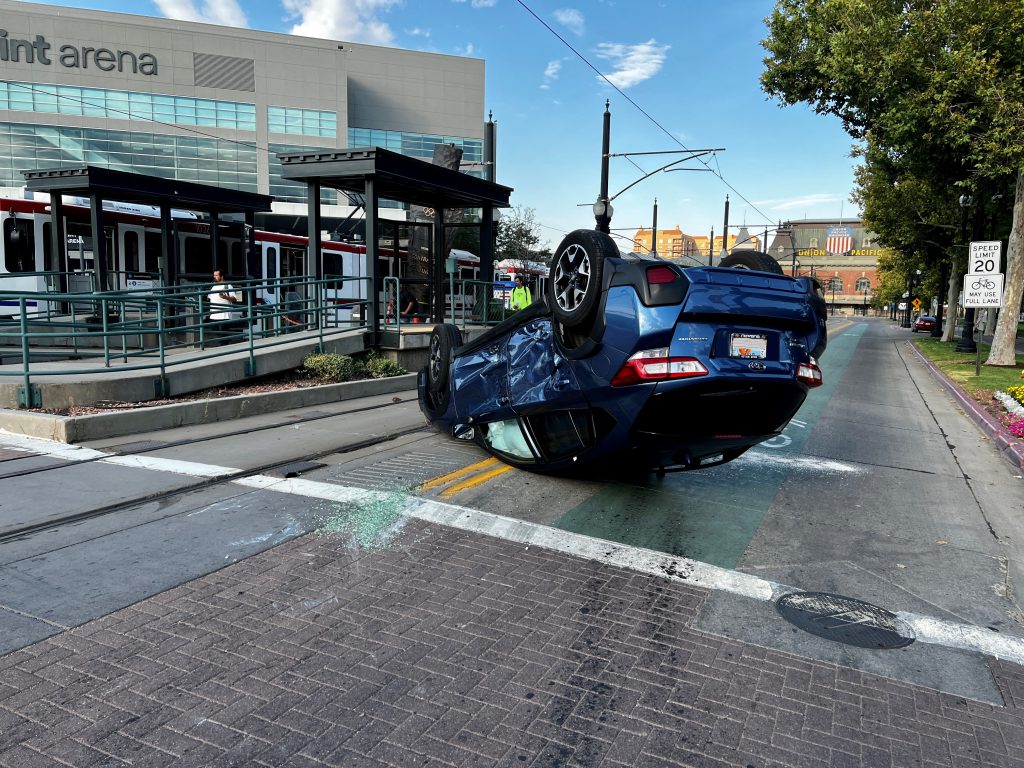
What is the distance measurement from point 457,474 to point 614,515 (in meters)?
1.74

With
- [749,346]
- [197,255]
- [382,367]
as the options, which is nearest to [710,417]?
[749,346]

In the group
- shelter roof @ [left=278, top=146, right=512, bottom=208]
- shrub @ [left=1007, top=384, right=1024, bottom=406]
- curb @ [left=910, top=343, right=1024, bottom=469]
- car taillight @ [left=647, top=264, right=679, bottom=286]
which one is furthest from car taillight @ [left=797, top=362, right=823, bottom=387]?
shelter roof @ [left=278, top=146, right=512, bottom=208]

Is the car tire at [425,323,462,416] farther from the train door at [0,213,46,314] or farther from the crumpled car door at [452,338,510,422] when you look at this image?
the train door at [0,213,46,314]

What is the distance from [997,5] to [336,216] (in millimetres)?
42613

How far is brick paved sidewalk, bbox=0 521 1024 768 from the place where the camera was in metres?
2.76

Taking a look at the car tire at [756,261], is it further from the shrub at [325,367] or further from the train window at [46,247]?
the train window at [46,247]

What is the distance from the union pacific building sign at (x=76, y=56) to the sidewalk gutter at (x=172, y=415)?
50422 mm

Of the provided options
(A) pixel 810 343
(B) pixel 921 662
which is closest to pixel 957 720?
(B) pixel 921 662

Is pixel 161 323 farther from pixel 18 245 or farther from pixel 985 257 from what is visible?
pixel 985 257

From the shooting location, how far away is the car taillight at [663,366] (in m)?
4.50

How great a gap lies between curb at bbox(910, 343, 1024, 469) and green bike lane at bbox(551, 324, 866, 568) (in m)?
2.97

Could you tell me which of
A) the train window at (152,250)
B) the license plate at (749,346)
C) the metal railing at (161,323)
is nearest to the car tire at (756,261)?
→ the license plate at (749,346)

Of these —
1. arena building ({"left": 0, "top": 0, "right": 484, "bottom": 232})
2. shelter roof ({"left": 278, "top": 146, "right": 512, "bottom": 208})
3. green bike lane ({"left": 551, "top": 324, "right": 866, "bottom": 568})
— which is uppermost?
arena building ({"left": 0, "top": 0, "right": 484, "bottom": 232})

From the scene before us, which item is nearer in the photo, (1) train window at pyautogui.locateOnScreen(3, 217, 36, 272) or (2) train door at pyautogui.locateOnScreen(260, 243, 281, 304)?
(1) train window at pyautogui.locateOnScreen(3, 217, 36, 272)
